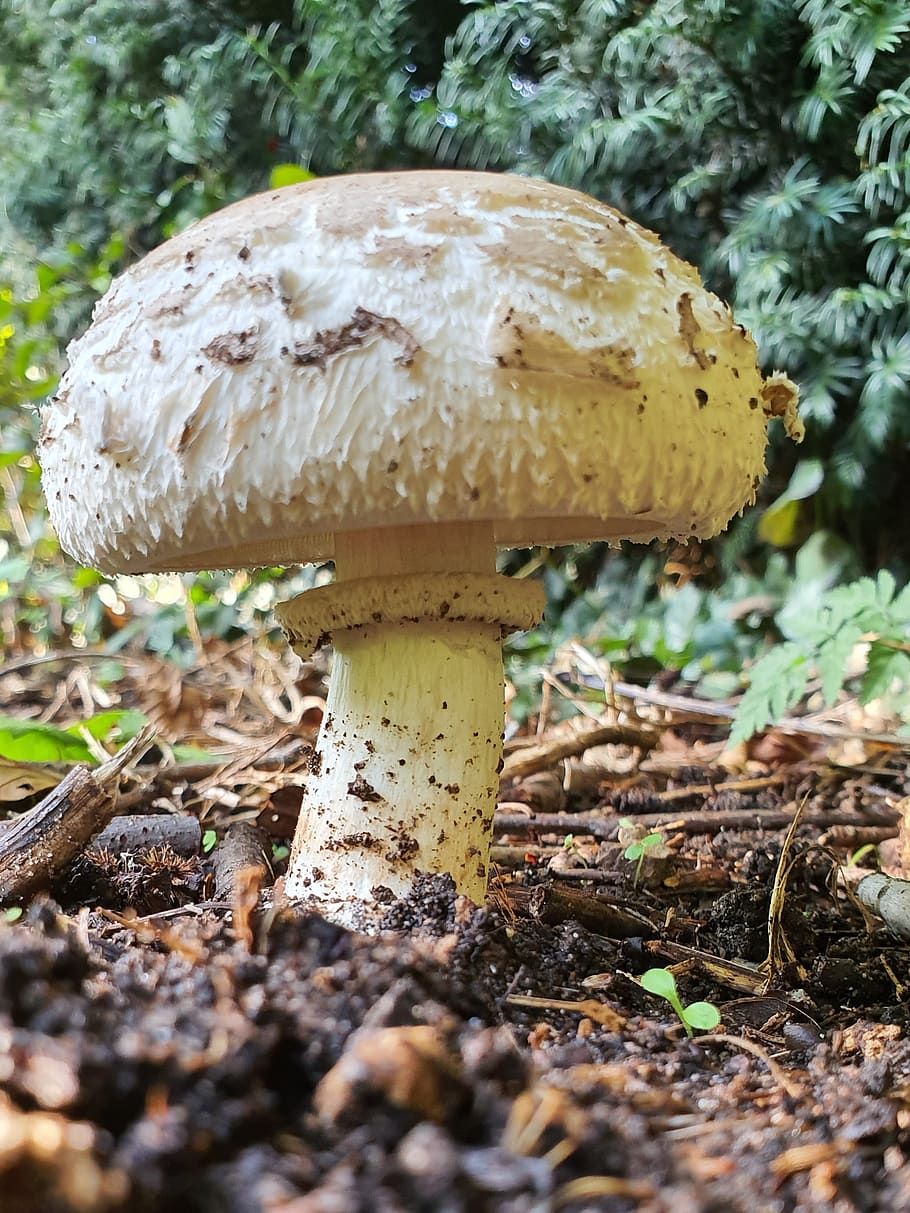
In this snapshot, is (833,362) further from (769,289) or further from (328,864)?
(328,864)

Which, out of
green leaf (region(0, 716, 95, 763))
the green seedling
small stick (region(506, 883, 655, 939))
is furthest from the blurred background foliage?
green leaf (region(0, 716, 95, 763))

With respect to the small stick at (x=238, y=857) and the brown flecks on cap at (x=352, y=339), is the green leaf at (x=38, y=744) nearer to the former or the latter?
the small stick at (x=238, y=857)

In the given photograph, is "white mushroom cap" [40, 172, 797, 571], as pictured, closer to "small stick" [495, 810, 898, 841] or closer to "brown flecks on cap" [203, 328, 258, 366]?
"brown flecks on cap" [203, 328, 258, 366]

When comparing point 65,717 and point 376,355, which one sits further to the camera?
point 65,717

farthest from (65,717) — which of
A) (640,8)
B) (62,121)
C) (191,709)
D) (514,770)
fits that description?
(640,8)

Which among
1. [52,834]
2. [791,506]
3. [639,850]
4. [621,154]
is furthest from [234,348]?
[791,506]

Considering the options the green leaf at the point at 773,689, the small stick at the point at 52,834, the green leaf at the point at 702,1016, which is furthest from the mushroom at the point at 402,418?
the green leaf at the point at 773,689
